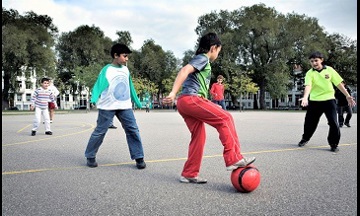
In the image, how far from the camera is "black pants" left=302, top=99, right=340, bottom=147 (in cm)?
668

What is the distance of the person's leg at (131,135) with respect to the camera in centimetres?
514

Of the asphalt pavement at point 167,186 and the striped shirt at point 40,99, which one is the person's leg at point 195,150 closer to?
the asphalt pavement at point 167,186

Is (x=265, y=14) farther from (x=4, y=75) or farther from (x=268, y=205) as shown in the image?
(x=268, y=205)

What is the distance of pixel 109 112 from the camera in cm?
529

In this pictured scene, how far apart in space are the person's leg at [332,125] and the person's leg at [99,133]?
168 inches

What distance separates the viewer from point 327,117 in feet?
22.6

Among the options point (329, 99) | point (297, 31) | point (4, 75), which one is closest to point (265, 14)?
point (297, 31)

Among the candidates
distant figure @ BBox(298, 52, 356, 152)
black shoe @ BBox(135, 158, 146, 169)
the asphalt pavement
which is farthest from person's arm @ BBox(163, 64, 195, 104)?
distant figure @ BBox(298, 52, 356, 152)

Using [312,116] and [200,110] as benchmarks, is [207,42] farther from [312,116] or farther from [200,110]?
[312,116]

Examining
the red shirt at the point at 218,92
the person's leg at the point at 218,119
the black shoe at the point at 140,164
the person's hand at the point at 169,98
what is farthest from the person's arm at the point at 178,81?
the red shirt at the point at 218,92

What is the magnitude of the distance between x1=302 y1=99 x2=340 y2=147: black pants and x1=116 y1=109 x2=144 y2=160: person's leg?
3.87m

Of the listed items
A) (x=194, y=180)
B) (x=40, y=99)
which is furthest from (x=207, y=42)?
(x=40, y=99)

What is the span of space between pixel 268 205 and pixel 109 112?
2.95 metres

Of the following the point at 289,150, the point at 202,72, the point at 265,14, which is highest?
the point at 265,14
